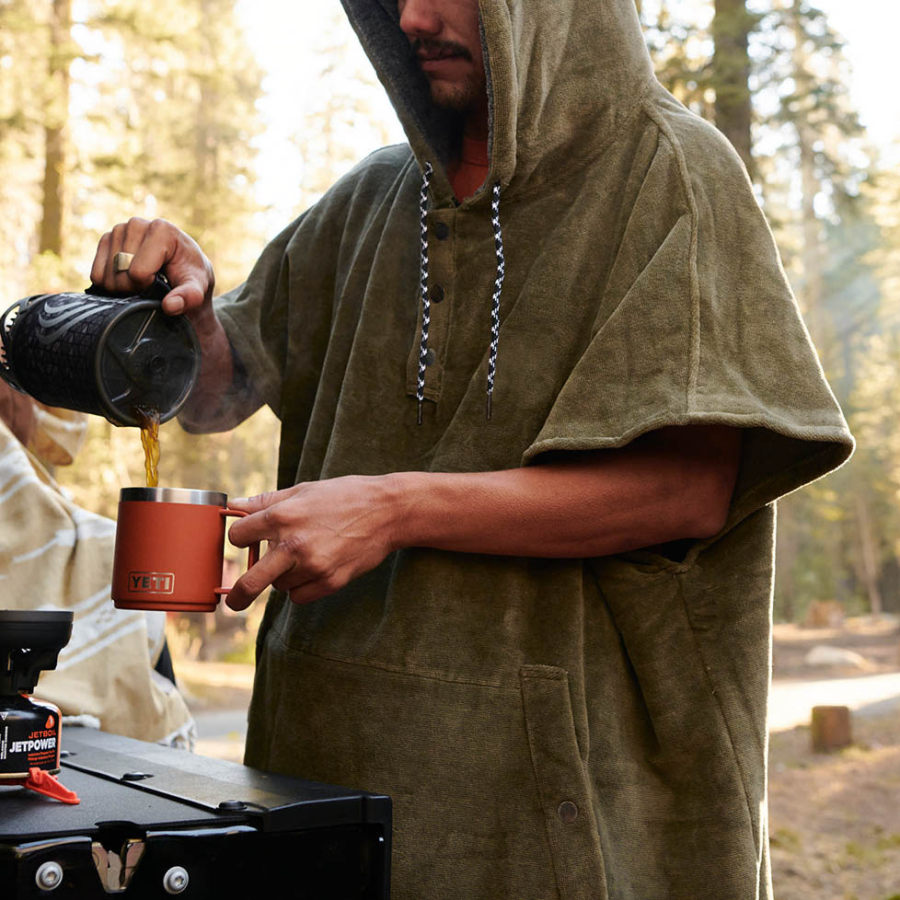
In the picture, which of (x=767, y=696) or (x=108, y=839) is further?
(x=767, y=696)

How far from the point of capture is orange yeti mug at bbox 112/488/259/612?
55.0 inches

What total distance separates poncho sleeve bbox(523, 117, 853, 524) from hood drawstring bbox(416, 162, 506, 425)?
0.48 feet

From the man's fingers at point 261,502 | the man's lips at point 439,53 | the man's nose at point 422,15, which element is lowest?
the man's fingers at point 261,502

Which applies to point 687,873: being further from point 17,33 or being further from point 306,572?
point 17,33

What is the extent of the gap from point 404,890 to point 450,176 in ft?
3.93

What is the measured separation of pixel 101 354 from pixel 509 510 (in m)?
0.61

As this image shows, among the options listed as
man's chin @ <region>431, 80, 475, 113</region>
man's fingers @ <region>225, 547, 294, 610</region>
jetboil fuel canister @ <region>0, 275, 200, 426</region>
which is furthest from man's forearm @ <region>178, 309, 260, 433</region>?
man's fingers @ <region>225, 547, 294, 610</region>

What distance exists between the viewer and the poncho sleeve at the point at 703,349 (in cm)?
148

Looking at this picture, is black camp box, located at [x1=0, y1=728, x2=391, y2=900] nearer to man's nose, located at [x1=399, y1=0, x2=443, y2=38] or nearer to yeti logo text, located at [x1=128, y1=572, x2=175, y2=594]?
yeti logo text, located at [x1=128, y1=572, x2=175, y2=594]

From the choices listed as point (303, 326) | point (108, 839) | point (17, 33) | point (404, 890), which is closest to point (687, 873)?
point (404, 890)

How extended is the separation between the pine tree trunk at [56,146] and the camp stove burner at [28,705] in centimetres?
833

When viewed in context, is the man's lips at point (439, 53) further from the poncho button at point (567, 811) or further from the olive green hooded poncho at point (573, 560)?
the poncho button at point (567, 811)

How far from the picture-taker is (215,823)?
3.54 ft

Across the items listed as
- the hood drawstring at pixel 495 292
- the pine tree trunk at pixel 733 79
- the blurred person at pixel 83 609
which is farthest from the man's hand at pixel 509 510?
the pine tree trunk at pixel 733 79
